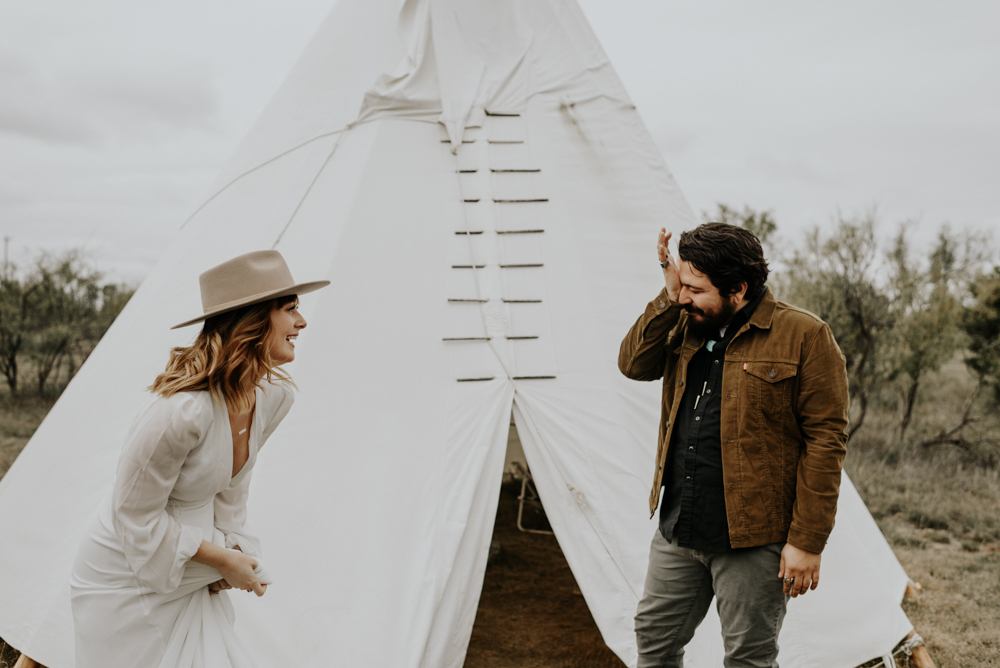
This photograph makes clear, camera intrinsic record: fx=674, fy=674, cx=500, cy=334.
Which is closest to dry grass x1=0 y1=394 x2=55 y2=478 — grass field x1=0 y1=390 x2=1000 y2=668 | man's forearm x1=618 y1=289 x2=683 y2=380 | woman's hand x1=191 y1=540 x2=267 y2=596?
grass field x1=0 y1=390 x2=1000 y2=668

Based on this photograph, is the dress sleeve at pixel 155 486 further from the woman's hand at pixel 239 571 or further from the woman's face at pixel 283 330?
the woman's face at pixel 283 330

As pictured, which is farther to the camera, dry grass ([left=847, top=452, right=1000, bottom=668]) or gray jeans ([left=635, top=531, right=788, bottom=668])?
dry grass ([left=847, top=452, right=1000, bottom=668])

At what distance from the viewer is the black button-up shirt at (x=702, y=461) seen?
185 cm

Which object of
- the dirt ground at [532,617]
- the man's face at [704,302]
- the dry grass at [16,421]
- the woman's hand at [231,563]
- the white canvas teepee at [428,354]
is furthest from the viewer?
the dry grass at [16,421]

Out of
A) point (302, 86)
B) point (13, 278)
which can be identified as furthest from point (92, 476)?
point (13, 278)

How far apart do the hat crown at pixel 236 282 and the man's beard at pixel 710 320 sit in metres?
1.13

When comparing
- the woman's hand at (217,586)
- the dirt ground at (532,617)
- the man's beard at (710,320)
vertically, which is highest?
the man's beard at (710,320)

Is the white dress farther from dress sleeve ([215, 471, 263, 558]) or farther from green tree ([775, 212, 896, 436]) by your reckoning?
green tree ([775, 212, 896, 436])

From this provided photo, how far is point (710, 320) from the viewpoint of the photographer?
6.28 feet

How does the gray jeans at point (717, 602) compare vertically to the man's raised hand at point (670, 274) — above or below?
below

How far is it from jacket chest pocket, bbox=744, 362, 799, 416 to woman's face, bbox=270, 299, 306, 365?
1179 millimetres

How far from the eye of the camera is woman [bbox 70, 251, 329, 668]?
56.8 inches

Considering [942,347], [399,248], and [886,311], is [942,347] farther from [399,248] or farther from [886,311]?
[399,248]

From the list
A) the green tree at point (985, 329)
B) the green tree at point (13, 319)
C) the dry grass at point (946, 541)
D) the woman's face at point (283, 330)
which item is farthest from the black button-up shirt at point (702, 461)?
the green tree at point (13, 319)
